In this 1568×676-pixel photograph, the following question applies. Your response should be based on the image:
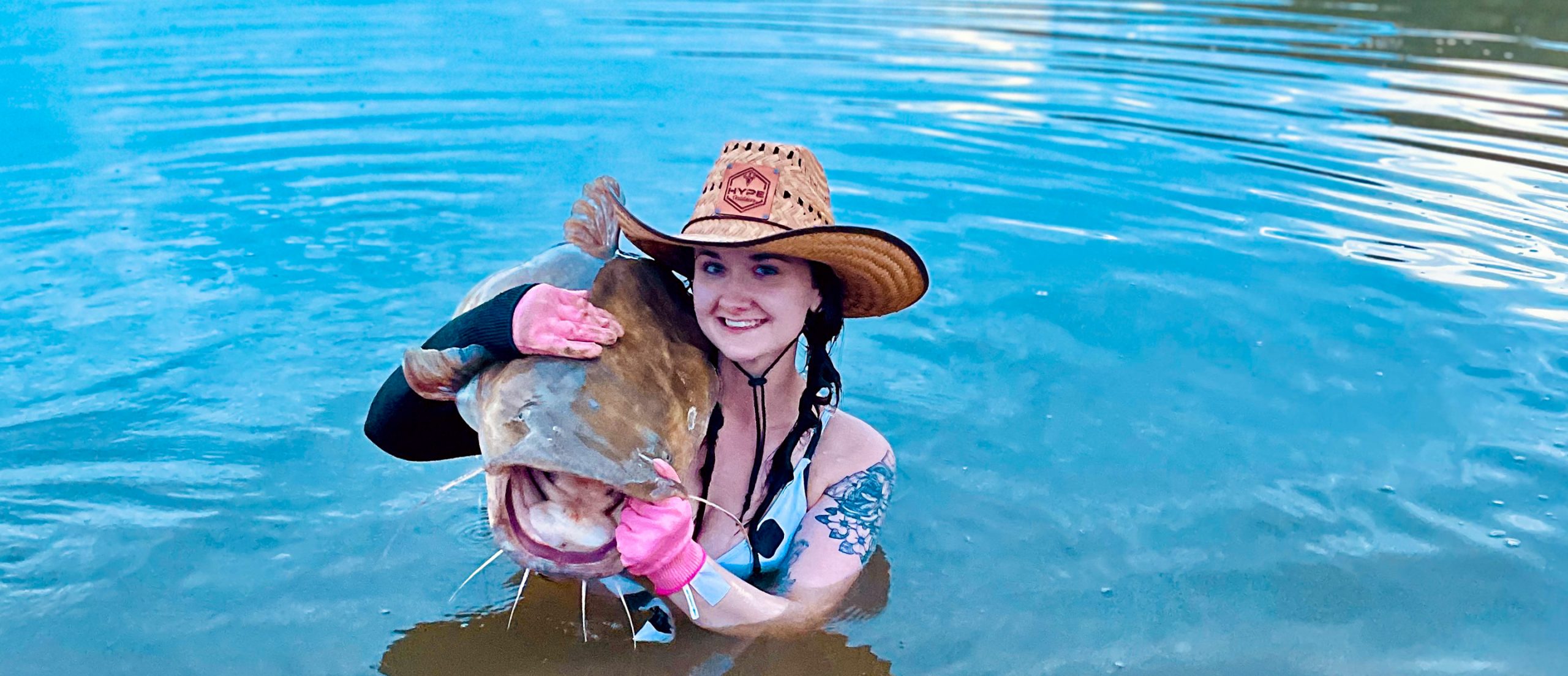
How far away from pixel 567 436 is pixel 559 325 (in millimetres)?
252

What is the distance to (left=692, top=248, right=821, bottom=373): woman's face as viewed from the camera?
9.17 ft

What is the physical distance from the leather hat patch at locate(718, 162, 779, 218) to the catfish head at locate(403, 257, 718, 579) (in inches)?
14.8

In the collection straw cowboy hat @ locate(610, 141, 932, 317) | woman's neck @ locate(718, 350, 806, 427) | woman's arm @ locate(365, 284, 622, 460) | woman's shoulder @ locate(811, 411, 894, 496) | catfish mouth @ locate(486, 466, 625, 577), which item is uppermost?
straw cowboy hat @ locate(610, 141, 932, 317)

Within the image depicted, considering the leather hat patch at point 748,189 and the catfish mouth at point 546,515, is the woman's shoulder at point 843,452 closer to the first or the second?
the leather hat patch at point 748,189

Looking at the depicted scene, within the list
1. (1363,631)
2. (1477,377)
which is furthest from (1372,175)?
(1363,631)

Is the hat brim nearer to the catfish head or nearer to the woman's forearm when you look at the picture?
the catfish head

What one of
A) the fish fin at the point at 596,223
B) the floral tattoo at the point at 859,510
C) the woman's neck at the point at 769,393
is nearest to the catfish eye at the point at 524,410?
the fish fin at the point at 596,223

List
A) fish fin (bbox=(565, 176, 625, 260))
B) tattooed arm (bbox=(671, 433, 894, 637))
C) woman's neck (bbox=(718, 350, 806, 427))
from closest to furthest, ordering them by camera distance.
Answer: fish fin (bbox=(565, 176, 625, 260))
tattooed arm (bbox=(671, 433, 894, 637))
woman's neck (bbox=(718, 350, 806, 427))

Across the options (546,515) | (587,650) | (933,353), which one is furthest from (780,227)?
(933,353)

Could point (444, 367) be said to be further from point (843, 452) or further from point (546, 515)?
point (843, 452)

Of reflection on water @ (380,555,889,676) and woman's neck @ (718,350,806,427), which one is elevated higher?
woman's neck @ (718,350,806,427)

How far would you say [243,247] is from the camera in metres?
5.99

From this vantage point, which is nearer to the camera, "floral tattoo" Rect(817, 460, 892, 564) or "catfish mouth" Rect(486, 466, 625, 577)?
"catfish mouth" Rect(486, 466, 625, 577)

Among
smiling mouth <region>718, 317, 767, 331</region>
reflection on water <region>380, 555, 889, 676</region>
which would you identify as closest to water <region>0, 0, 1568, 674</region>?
reflection on water <region>380, 555, 889, 676</region>
